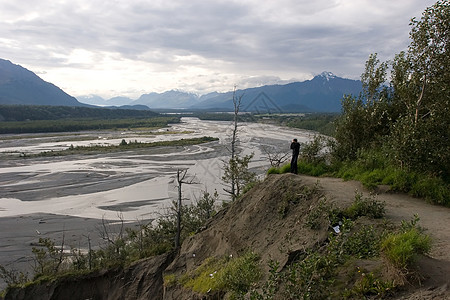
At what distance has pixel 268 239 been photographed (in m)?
9.55

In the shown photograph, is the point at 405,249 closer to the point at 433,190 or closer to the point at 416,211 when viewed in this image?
the point at 416,211

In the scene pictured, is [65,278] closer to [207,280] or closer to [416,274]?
[207,280]

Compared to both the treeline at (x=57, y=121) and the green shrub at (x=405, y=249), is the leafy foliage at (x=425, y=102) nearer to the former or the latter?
the green shrub at (x=405, y=249)

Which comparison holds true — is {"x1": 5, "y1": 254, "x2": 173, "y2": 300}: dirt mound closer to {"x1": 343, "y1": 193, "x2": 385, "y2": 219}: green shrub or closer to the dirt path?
the dirt path

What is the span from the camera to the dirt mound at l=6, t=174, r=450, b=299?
6831mm

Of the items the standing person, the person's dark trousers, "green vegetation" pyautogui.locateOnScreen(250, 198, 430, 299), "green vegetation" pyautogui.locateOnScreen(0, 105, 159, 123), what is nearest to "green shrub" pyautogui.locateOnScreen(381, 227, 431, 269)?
"green vegetation" pyautogui.locateOnScreen(250, 198, 430, 299)

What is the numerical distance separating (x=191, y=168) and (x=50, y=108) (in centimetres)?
14440

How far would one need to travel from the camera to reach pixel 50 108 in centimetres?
16200

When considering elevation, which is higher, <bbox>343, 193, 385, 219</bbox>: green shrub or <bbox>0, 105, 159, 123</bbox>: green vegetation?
<bbox>0, 105, 159, 123</bbox>: green vegetation

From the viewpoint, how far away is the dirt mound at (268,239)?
6.83 meters

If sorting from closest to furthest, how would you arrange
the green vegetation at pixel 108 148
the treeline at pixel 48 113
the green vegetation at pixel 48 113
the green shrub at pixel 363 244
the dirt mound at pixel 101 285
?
the green shrub at pixel 363 244, the dirt mound at pixel 101 285, the green vegetation at pixel 108 148, the treeline at pixel 48 113, the green vegetation at pixel 48 113

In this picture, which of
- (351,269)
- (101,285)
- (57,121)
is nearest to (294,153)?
(351,269)

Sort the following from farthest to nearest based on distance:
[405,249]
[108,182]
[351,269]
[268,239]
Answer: [108,182] → [268,239] → [351,269] → [405,249]

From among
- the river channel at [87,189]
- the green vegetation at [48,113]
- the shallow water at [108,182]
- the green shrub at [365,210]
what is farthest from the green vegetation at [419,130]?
the green vegetation at [48,113]
